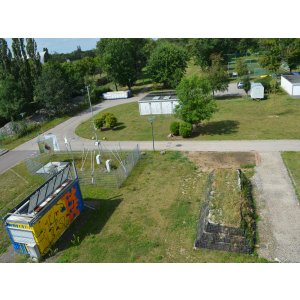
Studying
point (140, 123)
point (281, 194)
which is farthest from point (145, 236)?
point (140, 123)

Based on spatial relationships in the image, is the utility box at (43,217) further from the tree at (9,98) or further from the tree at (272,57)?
the tree at (272,57)

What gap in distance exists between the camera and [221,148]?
1008 inches

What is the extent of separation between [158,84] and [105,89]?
10.1 m

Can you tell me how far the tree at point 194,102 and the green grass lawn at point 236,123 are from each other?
6.65 feet

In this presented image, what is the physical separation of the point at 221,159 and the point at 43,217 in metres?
14.0

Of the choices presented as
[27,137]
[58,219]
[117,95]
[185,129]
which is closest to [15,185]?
[58,219]

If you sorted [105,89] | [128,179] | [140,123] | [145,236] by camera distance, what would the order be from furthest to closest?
[105,89]
[140,123]
[128,179]
[145,236]

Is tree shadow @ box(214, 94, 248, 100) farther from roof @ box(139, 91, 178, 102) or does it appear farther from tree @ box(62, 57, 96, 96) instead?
tree @ box(62, 57, 96, 96)

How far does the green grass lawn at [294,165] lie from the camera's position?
18825 mm

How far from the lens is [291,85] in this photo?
40.5 m

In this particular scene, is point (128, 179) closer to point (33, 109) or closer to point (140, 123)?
point (140, 123)

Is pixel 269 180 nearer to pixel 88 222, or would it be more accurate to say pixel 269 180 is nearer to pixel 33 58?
pixel 88 222

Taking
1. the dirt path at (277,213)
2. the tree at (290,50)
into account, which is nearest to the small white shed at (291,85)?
the tree at (290,50)

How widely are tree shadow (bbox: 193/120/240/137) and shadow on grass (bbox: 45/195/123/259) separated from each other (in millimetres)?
13633
